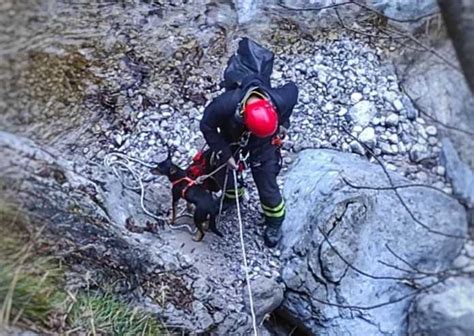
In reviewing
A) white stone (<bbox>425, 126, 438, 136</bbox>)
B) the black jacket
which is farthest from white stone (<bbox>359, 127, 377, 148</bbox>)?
the black jacket

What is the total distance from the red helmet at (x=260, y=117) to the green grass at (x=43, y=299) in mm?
872

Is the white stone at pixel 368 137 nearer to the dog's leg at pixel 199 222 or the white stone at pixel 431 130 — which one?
the white stone at pixel 431 130

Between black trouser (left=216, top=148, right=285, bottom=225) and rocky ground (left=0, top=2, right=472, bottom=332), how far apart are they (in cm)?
17

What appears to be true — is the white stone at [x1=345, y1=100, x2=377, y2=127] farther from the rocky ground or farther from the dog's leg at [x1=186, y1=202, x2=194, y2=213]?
the dog's leg at [x1=186, y1=202, x2=194, y2=213]

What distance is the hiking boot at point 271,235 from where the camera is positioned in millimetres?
3646

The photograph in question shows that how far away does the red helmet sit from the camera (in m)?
2.96

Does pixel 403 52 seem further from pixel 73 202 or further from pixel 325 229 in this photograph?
pixel 73 202

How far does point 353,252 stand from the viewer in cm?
355

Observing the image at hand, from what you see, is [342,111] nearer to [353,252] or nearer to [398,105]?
[398,105]

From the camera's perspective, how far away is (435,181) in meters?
3.74

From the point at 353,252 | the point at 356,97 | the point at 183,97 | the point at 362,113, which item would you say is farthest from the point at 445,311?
the point at 183,97

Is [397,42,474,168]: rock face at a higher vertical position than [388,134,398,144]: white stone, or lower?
higher

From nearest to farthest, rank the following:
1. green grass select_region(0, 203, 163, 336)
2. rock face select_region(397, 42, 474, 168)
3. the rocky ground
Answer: green grass select_region(0, 203, 163, 336), rock face select_region(397, 42, 474, 168), the rocky ground

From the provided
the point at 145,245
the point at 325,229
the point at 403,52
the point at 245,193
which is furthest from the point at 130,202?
the point at 403,52
